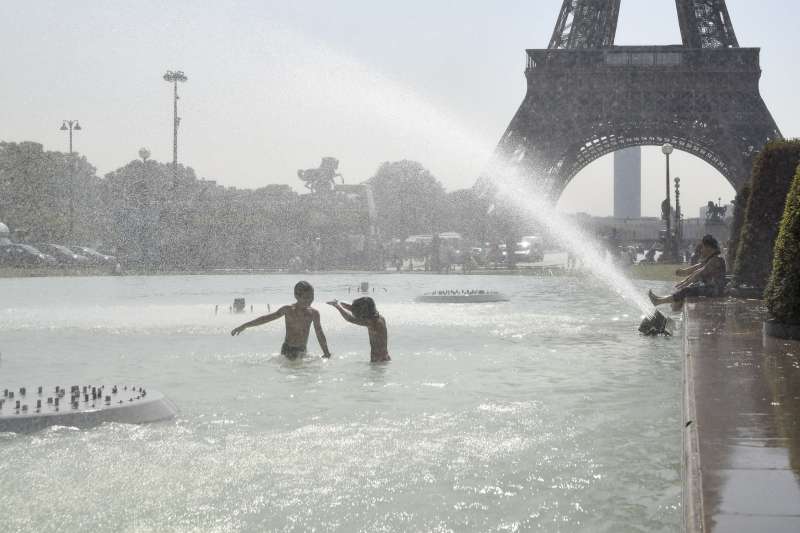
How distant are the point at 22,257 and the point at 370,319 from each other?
169 ft

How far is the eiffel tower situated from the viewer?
180ft

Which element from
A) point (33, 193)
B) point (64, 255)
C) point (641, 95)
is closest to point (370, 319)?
point (641, 95)

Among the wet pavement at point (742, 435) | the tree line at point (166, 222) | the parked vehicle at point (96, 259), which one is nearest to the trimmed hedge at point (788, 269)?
the wet pavement at point (742, 435)

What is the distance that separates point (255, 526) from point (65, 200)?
9514 cm

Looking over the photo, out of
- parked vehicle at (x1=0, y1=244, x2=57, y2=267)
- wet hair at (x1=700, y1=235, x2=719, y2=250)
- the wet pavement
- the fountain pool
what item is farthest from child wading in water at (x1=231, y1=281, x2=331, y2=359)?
parked vehicle at (x1=0, y1=244, x2=57, y2=267)

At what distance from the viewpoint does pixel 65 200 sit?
3757 inches

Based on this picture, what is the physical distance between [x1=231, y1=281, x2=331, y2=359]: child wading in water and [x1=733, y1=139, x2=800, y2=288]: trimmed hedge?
33.8 ft

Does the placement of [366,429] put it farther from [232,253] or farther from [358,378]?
[232,253]

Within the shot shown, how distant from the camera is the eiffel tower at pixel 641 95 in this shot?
54.8 meters

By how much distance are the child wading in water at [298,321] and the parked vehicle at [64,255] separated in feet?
168

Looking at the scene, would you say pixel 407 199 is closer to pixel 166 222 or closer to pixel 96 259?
pixel 166 222

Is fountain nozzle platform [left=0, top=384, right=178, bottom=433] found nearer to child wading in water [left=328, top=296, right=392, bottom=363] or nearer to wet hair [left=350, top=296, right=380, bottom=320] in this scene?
child wading in water [left=328, top=296, right=392, bottom=363]

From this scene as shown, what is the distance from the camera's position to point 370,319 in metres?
13.2

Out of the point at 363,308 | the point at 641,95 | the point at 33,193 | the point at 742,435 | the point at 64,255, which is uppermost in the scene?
the point at 641,95
